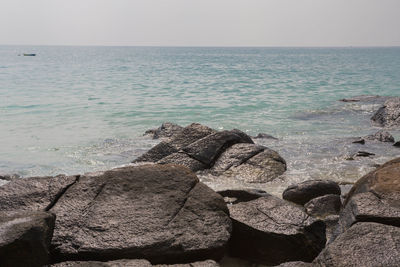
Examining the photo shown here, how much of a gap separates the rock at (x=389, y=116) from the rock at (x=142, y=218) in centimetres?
1412

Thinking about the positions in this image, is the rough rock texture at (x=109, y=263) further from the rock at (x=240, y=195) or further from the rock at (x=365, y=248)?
the rock at (x=240, y=195)

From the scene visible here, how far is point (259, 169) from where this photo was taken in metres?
10.6

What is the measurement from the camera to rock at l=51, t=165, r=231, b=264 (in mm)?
4945

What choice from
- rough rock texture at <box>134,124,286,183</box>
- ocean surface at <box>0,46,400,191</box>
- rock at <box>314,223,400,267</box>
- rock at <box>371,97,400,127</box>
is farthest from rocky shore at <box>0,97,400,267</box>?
rock at <box>371,97,400,127</box>

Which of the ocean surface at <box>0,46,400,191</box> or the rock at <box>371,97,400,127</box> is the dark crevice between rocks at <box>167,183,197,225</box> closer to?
the ocean surface at <box>0,46,400,191</box>

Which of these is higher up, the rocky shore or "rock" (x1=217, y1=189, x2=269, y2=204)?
the rocky shore

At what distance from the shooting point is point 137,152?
13.6 metres

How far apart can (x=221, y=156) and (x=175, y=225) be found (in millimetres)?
5753

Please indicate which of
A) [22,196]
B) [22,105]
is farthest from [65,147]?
[22,105]

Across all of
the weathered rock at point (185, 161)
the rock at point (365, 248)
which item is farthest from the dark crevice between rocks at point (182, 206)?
the weathered rock at point (185, 161)

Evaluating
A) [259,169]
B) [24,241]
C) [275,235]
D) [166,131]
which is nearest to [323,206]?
[275,235]

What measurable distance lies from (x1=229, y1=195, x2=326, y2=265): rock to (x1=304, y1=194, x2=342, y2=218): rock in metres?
1.57

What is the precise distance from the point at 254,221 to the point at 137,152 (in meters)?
8.22

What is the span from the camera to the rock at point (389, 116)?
59.4ft
